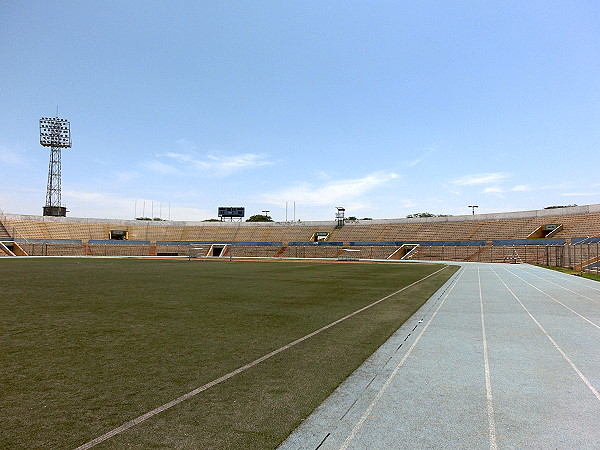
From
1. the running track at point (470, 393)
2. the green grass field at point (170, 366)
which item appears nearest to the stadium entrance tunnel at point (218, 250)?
the green grass field at point (170, 366)

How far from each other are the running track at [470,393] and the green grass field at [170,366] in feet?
1.20

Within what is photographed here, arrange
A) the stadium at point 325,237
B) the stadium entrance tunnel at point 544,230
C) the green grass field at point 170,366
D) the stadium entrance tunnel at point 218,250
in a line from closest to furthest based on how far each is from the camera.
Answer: the green grass field at point 170,366 → the stadium at point 325,237 → the stadium entrance tunnel at point 544,230 → the stadium entrance tunnel at point 218,250

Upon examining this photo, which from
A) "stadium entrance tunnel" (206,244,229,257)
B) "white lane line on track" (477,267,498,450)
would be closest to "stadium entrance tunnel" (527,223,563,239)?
"stadium entrance tunnel" (206,244,229,257)

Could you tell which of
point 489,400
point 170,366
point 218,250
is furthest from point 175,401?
point 218,250

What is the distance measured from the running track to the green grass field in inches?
14.4

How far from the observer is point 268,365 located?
523cm

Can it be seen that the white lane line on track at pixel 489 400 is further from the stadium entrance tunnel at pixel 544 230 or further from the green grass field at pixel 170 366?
the stadium entrance tunnel at pixel 544 230

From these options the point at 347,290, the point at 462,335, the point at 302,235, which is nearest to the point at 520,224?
the point at 302,235

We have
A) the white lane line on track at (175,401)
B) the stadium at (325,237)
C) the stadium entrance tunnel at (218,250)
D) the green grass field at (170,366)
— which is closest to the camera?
the white lane line on track at (175,401)

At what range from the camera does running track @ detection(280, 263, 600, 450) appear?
10.9ft

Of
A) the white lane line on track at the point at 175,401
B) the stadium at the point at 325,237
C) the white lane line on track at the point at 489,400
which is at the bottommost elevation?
the white lane line on track at the point at 489,400

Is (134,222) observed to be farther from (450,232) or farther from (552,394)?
(552,394)

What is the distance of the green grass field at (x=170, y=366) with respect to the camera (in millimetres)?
3324

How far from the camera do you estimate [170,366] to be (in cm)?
516
